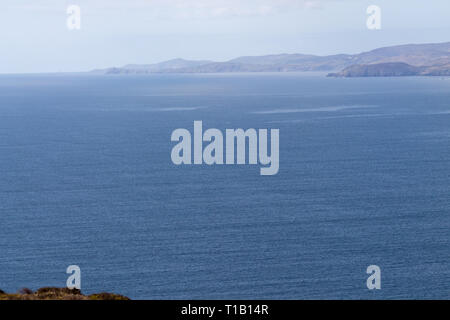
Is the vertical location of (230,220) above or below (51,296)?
below

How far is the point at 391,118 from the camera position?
175 meters

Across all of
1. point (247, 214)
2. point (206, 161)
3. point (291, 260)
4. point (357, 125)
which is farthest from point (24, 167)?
point (357, 125)

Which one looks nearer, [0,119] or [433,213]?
[433,213]

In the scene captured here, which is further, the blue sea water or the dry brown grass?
the blue sea water

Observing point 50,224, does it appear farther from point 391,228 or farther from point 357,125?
point 357,125

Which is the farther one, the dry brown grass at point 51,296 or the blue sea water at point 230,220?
the blue sea water at point 230,220

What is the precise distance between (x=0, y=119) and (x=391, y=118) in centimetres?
9917

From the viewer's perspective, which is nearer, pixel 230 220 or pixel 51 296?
pixel 51 296

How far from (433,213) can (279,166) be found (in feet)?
103

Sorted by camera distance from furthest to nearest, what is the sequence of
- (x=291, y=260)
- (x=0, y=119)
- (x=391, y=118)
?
(x=0, y=119) → (x=391, y=118) → (x=291, y=260)
